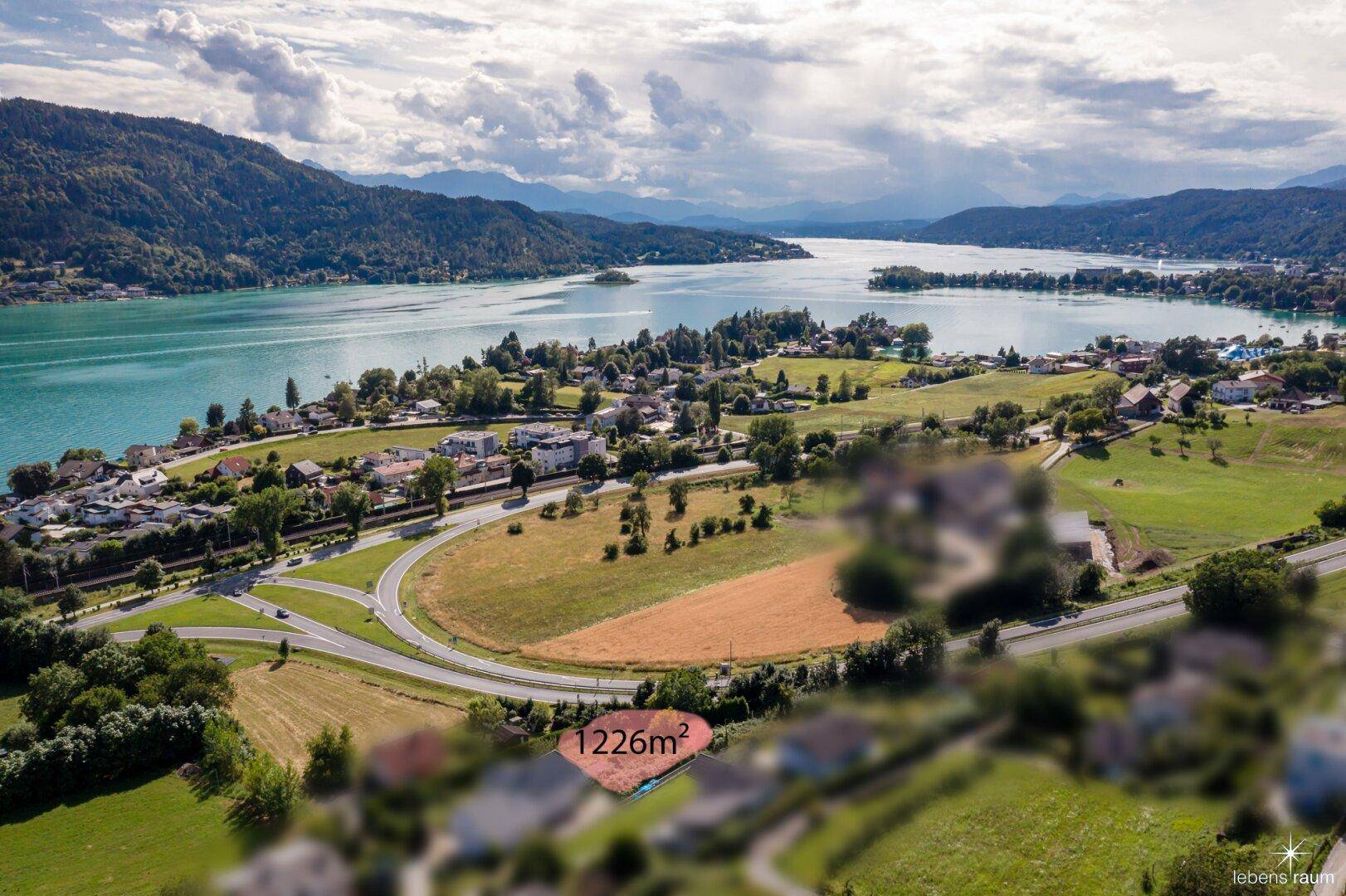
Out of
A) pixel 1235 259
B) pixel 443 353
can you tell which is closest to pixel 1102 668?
pixel 443 353

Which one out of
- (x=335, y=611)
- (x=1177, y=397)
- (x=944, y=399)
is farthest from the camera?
(x=944, y=399)

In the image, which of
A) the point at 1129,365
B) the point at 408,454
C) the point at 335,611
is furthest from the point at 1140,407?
the point at 408,454

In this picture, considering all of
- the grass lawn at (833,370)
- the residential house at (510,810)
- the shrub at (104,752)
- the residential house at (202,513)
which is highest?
the residential house at (510,810)

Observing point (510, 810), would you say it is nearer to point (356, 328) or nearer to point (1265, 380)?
point (1265, 380)

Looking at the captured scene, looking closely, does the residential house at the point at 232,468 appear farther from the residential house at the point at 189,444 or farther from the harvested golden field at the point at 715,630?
the harvested golden field at the point at 715,630

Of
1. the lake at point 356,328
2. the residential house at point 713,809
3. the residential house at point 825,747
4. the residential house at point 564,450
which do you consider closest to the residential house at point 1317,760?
the residential house at point 825,747

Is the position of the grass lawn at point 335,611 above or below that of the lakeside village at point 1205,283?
below

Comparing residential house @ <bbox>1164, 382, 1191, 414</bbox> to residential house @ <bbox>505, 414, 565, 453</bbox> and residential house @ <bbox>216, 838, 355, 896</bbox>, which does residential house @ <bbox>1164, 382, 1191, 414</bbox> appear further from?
residential house @ <bbox>216, 838, 355, 896</bbox>

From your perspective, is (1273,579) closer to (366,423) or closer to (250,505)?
(250,505)
